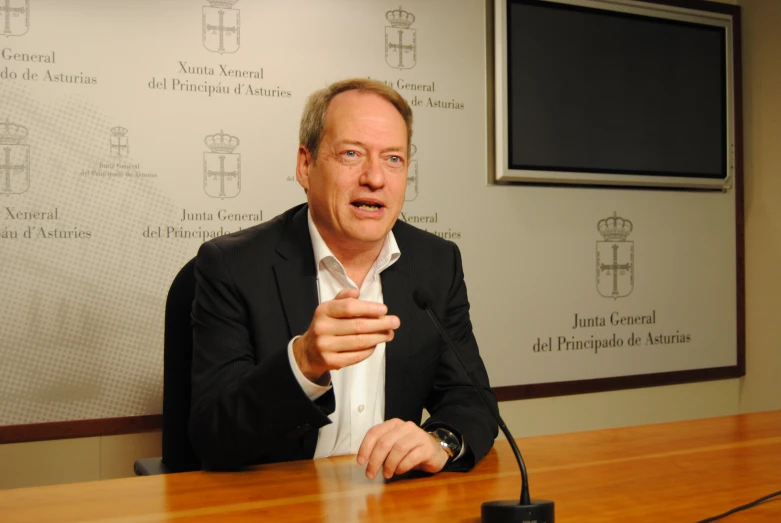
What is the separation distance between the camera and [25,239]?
2404 millimetres

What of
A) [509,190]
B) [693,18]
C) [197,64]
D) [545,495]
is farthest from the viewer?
[693,18]

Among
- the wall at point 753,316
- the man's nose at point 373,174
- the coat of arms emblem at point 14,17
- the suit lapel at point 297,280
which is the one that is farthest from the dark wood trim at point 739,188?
the coat of arms emblem at point 14,17

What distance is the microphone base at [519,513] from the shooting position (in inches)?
41.4

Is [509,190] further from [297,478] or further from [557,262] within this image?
[297,478]

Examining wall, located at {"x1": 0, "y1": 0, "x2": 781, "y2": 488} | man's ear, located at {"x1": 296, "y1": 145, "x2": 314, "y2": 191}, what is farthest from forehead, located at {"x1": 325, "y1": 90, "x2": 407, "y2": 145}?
wall, located at {"x1": 0, "y1": 0, "x2": 781, "y2": 488}

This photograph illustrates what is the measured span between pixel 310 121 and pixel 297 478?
3.13ft

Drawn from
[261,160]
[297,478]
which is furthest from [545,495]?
[261,160]

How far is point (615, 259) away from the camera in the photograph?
136 inches

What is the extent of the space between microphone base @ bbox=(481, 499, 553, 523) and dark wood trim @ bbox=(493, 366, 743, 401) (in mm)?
2081

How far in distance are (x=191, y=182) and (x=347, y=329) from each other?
158 cm

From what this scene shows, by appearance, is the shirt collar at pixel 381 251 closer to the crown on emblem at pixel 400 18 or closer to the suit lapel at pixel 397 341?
the suit lapel at pixel 397 341

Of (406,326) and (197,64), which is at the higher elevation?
(197,64)

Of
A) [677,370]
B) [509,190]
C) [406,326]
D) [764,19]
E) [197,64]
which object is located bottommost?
[677,370]

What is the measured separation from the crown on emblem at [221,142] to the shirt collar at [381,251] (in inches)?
34.2
